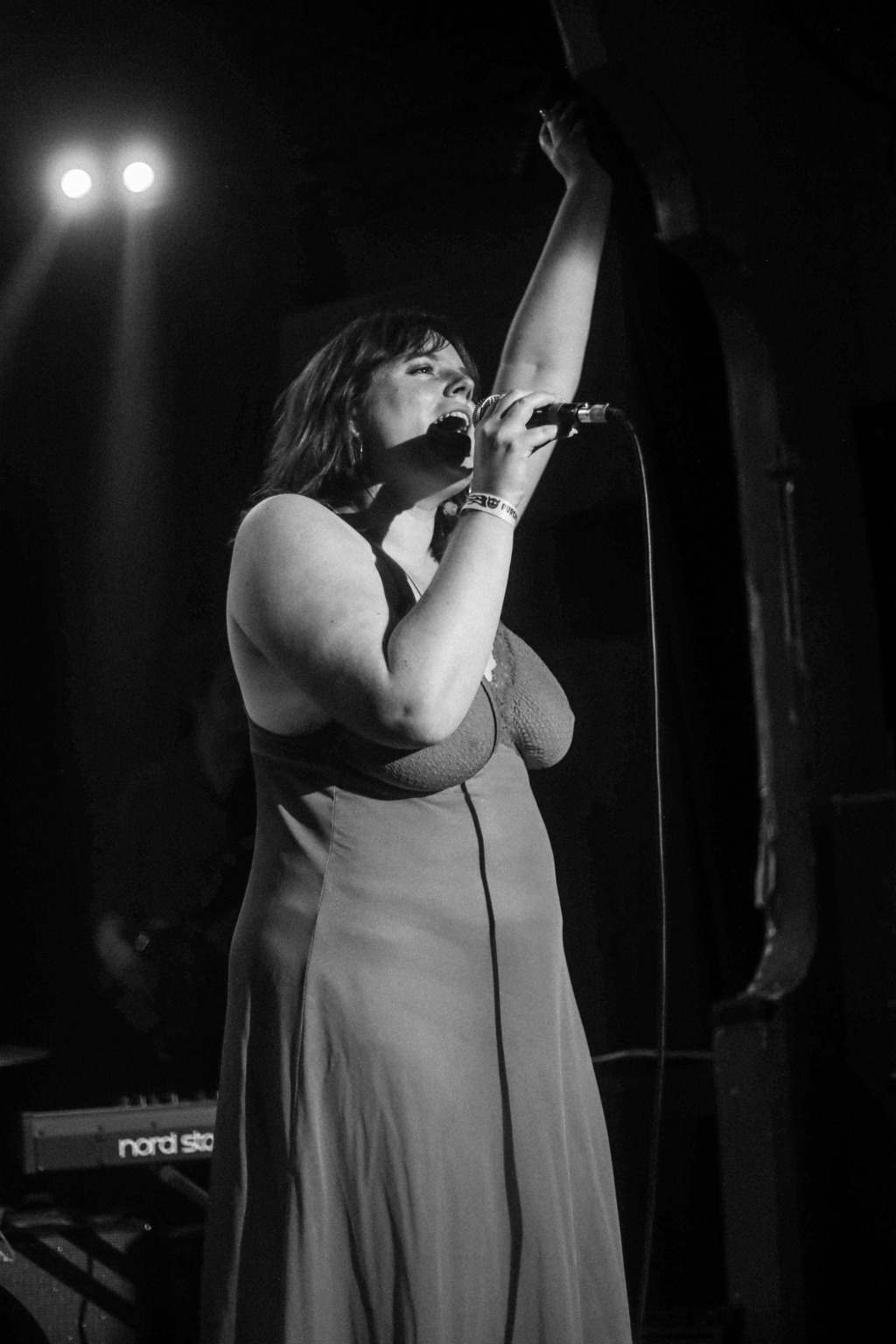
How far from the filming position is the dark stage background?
47.2 inches

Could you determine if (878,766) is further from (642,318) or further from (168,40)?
(168,40)

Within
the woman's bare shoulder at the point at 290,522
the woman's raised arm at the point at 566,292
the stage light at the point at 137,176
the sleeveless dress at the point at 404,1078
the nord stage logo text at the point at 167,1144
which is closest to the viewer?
the sleeveless dress at the point at 404,1078

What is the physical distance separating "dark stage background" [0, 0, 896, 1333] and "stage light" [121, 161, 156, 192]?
47 millimetres

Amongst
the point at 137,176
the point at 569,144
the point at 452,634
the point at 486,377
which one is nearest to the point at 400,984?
the point at 452,634

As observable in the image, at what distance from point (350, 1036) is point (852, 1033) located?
42cm

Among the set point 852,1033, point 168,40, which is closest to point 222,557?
point 168,40

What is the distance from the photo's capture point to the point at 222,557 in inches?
96.3

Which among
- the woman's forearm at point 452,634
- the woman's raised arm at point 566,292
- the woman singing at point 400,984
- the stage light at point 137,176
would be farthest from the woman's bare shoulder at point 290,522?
the stage light at point 137,176

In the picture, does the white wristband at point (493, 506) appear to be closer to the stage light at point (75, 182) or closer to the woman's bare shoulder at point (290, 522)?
the woman's bare shoulder at point (290, 522)

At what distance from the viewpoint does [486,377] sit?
1.95 meters

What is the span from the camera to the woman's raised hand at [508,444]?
116cm

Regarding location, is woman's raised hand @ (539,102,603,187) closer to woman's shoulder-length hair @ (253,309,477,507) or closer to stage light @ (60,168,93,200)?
woman's shoulder-length hair @ (253,309,477,507)

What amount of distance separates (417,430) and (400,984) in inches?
22.0

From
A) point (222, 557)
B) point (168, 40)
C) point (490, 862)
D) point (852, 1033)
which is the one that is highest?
point (168, 40)
